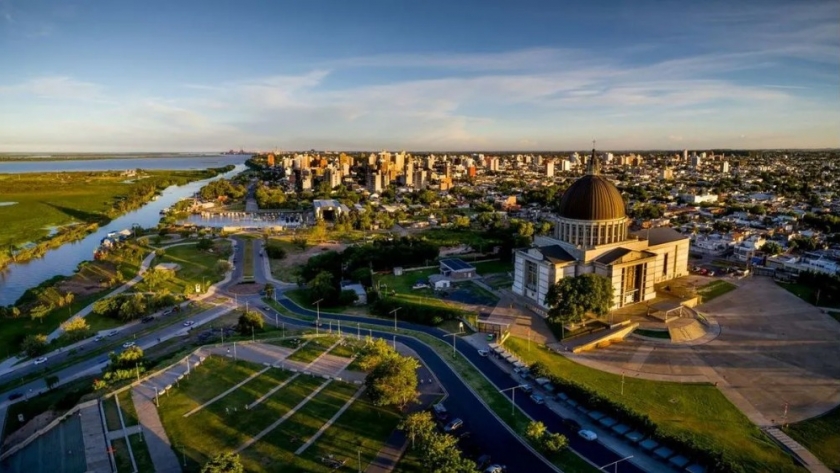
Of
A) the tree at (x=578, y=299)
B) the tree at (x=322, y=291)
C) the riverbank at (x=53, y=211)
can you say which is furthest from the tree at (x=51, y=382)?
the riverbank at (x=53, y=211)

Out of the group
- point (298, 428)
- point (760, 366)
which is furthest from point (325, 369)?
point (760, 366)

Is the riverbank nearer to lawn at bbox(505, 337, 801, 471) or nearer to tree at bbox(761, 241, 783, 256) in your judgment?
lawn at bbox(505, 337, 801, 471)

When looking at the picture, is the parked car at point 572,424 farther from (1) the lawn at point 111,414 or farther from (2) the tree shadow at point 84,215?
(2) the tree shadow at point 84,215

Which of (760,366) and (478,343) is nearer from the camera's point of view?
(760,366)

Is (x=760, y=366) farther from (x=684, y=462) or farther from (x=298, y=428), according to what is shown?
(x=298, y=428)

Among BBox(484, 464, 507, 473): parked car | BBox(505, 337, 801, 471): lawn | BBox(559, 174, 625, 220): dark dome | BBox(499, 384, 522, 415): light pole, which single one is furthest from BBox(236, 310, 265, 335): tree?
BBox(559, 174, 625, 220): dark dome

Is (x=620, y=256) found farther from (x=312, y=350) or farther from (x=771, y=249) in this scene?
(x=771, y=249)

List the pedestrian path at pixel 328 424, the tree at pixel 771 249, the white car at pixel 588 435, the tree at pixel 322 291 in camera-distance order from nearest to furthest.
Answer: the pedestrian path at pixel 328 424 < the white car at pixel 588 435 < the tree at pixel 322 291 < the tree at pixel 771 249

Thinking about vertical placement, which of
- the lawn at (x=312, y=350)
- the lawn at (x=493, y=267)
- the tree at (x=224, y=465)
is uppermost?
the tree at (x=224, y=465)
